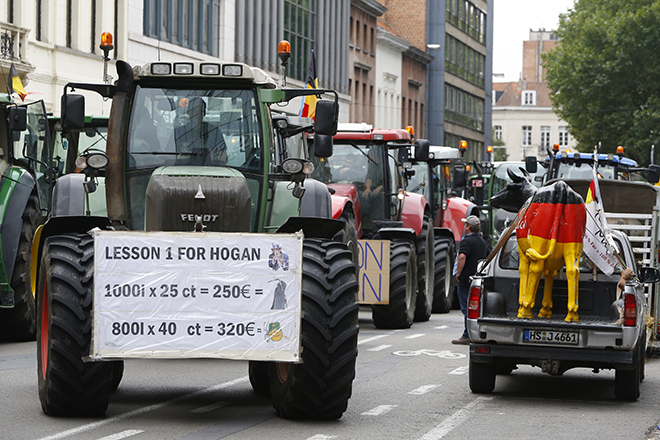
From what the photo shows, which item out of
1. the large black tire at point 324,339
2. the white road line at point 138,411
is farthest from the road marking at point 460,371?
the large black tire at point 324,339

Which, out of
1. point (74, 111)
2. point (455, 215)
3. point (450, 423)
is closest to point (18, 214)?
point (74, 111)

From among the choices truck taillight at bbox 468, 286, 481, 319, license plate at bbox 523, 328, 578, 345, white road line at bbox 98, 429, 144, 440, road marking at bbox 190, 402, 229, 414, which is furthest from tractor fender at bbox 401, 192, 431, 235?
white road line at bbox 98, 429, 144, 440

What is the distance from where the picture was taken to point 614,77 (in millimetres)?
68938

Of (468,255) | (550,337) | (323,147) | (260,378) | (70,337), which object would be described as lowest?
(260,378)

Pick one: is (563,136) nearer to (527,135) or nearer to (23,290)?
(527,135)

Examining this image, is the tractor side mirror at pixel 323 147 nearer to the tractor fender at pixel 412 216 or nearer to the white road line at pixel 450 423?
the white road line at pixel 450 423

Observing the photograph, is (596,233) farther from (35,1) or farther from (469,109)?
(469,109)

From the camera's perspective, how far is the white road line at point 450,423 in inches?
375

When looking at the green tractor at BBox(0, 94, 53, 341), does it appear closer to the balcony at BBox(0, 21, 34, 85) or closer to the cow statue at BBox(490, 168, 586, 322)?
the cow statue at BBox(490, 168, 586, 322)

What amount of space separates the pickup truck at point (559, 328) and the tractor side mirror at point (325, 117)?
2.37m

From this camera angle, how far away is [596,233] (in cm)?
1242

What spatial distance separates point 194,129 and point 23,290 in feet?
18.5

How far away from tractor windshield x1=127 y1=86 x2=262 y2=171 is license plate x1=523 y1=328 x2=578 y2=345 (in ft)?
9.58

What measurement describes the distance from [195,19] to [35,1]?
34.3 ft
